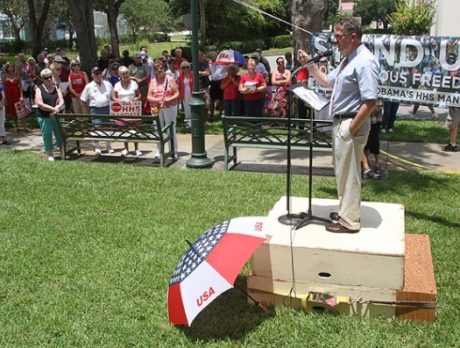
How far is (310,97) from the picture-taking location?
4.46m

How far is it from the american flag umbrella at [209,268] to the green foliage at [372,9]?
9402 cm

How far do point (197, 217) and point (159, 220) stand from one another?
0.46 m

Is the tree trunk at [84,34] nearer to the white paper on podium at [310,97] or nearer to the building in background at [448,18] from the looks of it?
the white paper on podium at [310,97]

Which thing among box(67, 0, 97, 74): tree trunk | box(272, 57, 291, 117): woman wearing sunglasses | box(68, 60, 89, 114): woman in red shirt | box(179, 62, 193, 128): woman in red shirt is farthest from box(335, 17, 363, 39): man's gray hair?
box(67, 0, 97, 74): tree trunk

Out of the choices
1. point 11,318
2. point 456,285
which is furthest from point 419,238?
point 11,318

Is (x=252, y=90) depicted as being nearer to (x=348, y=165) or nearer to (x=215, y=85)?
(x=215, y=85)

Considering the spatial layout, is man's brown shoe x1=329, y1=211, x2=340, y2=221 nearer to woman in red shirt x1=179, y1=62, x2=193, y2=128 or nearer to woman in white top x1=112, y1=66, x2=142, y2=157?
woman in white top x1=112, y1=66, x2=142, y2=157

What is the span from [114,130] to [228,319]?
622cm

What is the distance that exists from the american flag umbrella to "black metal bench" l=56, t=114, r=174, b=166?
547 centimetres

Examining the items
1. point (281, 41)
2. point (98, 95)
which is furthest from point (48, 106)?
point (281, 41)

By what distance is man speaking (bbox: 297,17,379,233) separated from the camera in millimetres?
4160

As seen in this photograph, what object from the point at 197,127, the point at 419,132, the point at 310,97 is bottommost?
the point at 419,132

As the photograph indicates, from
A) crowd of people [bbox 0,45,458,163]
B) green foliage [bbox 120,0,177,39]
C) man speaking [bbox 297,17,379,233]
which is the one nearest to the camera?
man speaking [bbox 297,17,379,233]

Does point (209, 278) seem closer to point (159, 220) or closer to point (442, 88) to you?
point (159, 220)
